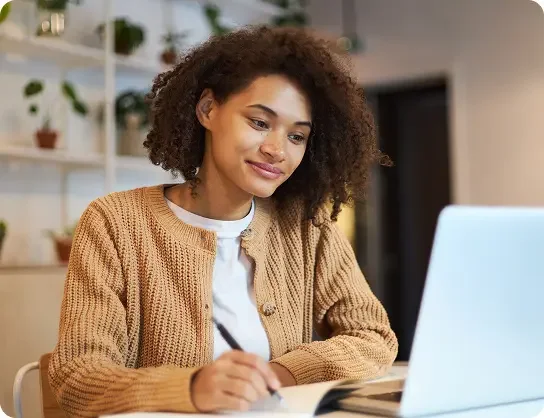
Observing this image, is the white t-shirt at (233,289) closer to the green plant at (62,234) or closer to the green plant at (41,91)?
the green plant at (62,234)

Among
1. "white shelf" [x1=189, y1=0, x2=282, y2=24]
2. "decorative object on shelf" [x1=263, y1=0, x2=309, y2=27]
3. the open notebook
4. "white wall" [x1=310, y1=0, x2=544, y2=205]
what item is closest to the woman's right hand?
the open notebook

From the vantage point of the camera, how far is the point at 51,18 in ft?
10.0

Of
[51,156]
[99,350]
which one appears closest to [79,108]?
[51,156]

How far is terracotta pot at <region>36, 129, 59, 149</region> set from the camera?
9.85 ft

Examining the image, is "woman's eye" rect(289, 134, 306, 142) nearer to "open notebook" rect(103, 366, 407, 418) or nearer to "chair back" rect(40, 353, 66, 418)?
"open notebook" rect(103, 366, 407, 418)

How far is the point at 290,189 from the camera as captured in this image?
5.29 ft

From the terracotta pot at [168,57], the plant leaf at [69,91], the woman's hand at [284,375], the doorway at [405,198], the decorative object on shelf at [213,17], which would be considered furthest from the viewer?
the doorway at [405,198]

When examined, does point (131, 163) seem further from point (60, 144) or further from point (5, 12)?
point (5, 12)

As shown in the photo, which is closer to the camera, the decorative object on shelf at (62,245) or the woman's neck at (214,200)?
the woman's neck at (214,200)

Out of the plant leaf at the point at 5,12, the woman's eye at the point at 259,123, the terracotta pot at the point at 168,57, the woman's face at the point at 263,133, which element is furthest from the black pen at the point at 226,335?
the terracotta pot at the point at 168,57

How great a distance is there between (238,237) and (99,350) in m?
0.37

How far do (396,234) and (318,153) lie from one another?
3.31 meters

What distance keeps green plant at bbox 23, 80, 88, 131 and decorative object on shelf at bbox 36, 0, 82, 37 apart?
20 centimetres

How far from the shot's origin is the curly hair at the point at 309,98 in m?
1.45
